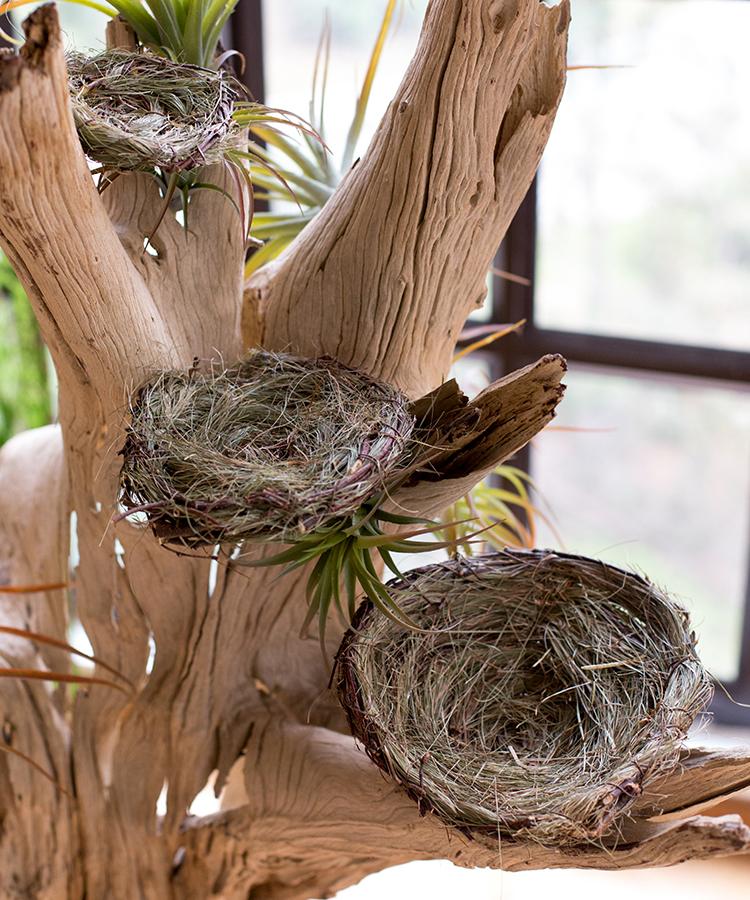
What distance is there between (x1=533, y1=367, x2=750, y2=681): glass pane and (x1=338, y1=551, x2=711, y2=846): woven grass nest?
1.52 m

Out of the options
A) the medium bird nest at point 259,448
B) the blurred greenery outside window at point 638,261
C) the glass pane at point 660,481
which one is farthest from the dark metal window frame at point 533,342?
the medium bird nest at point 259,448

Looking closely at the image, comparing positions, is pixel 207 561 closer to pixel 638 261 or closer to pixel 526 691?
pixel 526 691

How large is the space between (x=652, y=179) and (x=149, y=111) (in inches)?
57.7

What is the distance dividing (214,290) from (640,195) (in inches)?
55.0

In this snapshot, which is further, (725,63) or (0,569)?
(725,63)

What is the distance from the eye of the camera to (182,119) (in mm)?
860

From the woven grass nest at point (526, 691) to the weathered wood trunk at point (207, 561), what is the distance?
6 cm

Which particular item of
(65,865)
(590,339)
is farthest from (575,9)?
(65,865)

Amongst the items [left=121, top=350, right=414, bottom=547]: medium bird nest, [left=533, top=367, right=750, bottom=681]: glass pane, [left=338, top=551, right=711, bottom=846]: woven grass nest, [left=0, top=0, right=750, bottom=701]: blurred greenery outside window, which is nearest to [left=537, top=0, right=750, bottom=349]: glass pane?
[left=0, top=0, right=750, bottom=701]: blurred greenery outside window

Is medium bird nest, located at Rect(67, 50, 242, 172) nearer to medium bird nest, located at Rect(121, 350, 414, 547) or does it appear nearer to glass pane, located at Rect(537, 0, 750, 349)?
medium bird nest, located at Rect(121, 350, 414, 547)

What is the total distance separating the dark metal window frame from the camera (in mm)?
1755

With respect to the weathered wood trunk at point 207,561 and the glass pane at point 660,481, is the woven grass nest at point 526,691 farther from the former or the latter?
the glass pane at point 660,481

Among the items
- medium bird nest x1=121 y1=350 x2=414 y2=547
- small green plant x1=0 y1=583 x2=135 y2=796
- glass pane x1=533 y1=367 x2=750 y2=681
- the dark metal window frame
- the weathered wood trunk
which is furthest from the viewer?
glass pane x1=533 y1=367 x2=750 y2=681

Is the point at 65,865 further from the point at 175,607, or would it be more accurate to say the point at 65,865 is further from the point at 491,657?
the point at 491,657
